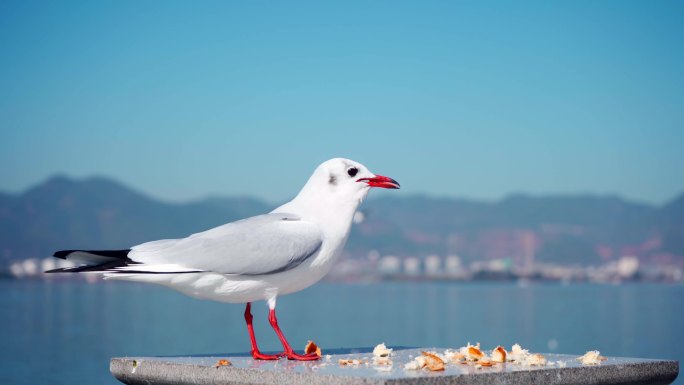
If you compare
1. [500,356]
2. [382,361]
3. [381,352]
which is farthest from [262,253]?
[500,356]

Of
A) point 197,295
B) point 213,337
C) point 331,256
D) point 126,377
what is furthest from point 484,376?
point 213,337

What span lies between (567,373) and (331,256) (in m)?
1.76

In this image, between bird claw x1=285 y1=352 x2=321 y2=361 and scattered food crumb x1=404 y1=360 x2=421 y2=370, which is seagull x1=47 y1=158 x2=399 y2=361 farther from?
scattered food crumb x1=404 y1=360 x2=421 y2=370

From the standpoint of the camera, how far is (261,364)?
21.2 feet

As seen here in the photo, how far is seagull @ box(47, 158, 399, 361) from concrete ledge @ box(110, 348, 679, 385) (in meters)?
0.45

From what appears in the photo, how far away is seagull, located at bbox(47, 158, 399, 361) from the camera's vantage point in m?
6.58

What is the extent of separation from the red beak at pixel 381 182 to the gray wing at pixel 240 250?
48cm

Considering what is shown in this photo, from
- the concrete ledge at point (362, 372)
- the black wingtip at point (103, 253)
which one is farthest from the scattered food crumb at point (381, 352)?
the black wingtip at point (103, 253)

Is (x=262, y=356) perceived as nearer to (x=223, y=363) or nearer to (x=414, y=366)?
(x=223, y=363)

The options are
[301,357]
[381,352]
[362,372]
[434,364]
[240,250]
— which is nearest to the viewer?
[362,372]

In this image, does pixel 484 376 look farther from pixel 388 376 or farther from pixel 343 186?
pixel 343 186

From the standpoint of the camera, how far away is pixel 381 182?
686 centimetres

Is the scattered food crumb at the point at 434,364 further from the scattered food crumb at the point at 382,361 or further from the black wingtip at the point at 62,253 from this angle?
the black wingtip at the point at 62,253

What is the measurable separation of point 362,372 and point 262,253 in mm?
1162
